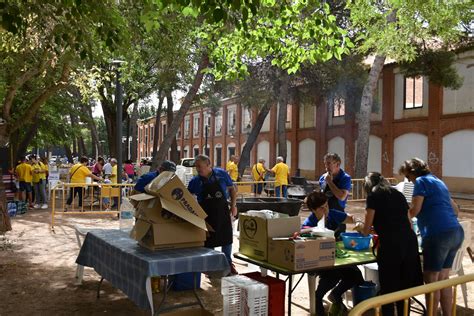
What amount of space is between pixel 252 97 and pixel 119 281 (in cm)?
2104

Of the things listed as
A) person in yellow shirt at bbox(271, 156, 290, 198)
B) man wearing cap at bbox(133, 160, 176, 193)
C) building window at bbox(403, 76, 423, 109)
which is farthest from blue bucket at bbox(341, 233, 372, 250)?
building window at bbox(403, 76, 423, 109)

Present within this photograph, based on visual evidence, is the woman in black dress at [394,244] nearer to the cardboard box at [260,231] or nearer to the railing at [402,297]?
the cardboard box at [260,231]

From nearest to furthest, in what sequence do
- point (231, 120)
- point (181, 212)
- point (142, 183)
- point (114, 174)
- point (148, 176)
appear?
point (181, 212) → point (142, 183) → point (148, 176) → point (114, 174) → point (231, 120)

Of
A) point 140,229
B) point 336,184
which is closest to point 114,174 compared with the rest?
point 336,184

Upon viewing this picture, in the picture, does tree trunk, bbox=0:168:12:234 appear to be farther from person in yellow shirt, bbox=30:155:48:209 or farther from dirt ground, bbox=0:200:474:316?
person in yellow shirt, bbox=30:155:48:209

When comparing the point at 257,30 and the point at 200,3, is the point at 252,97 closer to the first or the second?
the point at 257,30

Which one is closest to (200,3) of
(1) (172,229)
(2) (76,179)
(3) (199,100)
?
(1) (172,229)

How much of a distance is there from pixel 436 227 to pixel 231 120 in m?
39.5

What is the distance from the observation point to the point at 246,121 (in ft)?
135

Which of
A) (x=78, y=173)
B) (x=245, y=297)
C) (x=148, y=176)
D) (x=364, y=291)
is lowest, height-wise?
(x=364, y=291)

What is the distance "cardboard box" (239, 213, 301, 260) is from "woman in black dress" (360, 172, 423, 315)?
79 cm

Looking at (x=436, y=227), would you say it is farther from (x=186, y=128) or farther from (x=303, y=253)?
(x=186, y=128)

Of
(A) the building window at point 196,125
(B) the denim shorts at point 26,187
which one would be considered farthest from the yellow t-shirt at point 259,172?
(A) the building window at point 196,125

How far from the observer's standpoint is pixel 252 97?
1000 inches
